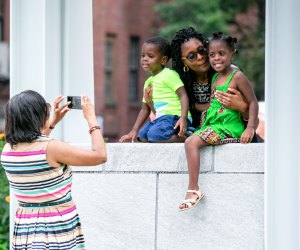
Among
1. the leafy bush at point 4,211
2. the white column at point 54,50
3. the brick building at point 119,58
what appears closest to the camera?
the white column at point 54,50

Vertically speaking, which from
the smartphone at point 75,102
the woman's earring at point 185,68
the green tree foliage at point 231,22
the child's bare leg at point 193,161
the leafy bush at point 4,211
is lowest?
the leafy bush at point 4,211

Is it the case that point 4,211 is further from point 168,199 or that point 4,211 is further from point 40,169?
point 40,169

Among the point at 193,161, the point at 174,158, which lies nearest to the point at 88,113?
the point at 193,161

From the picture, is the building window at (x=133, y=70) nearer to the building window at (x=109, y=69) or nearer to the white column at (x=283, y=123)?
the building window at (x=109, y=69)

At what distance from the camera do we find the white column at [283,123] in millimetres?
6555

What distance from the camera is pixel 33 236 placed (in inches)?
231

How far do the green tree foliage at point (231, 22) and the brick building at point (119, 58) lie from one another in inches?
40.5

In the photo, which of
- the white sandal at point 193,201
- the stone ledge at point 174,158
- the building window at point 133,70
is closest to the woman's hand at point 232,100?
the stone ledge at point 174,158

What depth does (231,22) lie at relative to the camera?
116 ft

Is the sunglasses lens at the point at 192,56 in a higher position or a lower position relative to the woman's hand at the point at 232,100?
higher

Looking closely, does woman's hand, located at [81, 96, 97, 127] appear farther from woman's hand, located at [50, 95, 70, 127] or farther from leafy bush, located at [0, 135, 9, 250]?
leafy bush, located at [0, 135, 9, 250]

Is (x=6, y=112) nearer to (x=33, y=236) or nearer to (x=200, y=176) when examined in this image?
(x=33, y=236)

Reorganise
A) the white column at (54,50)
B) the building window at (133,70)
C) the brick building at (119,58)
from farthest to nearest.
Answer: the building window at (133,70) < the brick building at (119,58) < the white column at (54,50)

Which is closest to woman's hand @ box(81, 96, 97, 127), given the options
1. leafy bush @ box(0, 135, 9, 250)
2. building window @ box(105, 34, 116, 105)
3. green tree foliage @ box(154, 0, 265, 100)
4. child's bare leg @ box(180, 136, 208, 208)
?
child's bare leg @ box(180, 136, 208, 208)
